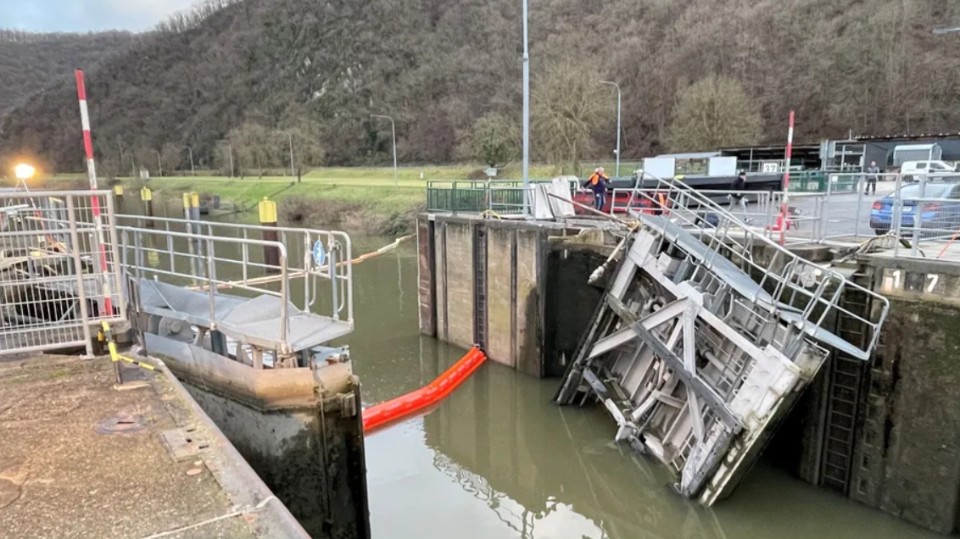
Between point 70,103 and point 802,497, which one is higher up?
point 70,103

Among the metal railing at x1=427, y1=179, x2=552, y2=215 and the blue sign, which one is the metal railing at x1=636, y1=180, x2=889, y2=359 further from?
the metal railing at x1=427, y1=179, x2=552, y2=215

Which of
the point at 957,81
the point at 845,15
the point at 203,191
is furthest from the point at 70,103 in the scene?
the point at 957,81

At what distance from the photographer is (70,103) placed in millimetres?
130875

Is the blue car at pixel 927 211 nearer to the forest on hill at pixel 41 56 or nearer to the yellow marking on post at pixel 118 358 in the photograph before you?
the yellow marking on post at pixel 118 358

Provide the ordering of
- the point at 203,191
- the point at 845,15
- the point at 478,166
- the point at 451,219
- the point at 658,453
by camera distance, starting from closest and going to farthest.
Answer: the point at 658,453 → the point at 451,219 → the point at 478,166 → the point at 845,15 → the point at 203,191

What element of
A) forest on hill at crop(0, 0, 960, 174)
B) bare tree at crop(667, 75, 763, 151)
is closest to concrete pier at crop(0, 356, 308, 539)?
forest on hill at crop(0, 0, 960, 174)

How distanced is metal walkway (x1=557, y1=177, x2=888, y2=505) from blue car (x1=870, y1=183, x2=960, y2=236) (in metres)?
1.86

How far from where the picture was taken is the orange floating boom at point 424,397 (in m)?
11.1

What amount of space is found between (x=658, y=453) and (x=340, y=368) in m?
5.58

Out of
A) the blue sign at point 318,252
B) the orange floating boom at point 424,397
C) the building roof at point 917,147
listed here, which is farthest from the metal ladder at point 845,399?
the building roof at point 917,147

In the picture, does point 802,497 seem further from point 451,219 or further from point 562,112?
point 562,112

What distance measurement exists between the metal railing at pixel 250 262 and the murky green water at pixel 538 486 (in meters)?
2.83

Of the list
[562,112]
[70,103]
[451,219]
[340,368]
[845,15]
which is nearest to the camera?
[340,368]

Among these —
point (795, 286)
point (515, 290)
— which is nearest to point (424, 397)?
point (515, 290)
